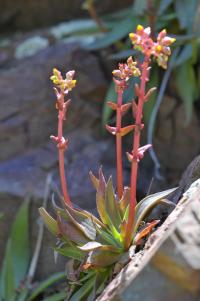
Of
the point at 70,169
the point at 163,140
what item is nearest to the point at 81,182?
the point at 70,169

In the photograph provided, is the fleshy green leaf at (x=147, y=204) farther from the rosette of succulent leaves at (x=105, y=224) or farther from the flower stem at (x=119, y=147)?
the flower stem at (x=119, y=147)

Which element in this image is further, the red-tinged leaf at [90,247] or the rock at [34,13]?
the rock at [34,13]

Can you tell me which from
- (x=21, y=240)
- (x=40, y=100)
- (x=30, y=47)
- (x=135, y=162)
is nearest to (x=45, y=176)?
(x=21, y=240)

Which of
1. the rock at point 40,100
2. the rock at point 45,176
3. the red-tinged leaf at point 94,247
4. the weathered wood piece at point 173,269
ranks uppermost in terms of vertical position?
the weathered wood piece at point 173,269

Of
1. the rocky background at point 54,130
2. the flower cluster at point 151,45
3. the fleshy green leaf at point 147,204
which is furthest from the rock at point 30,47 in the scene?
the flower cluster at point 151,45

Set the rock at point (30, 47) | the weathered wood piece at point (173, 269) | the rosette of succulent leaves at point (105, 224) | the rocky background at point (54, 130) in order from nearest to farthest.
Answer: the weathered wood piece at point (173, 269) < the rosette of succulent leaves at point (105, 224) < the rocky background at point (54, 130) < the rock at point (30, 47)

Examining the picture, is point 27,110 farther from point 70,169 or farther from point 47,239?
point 47,239

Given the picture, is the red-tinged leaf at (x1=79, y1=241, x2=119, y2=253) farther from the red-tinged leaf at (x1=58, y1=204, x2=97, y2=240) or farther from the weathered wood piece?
the weathered wood piece
